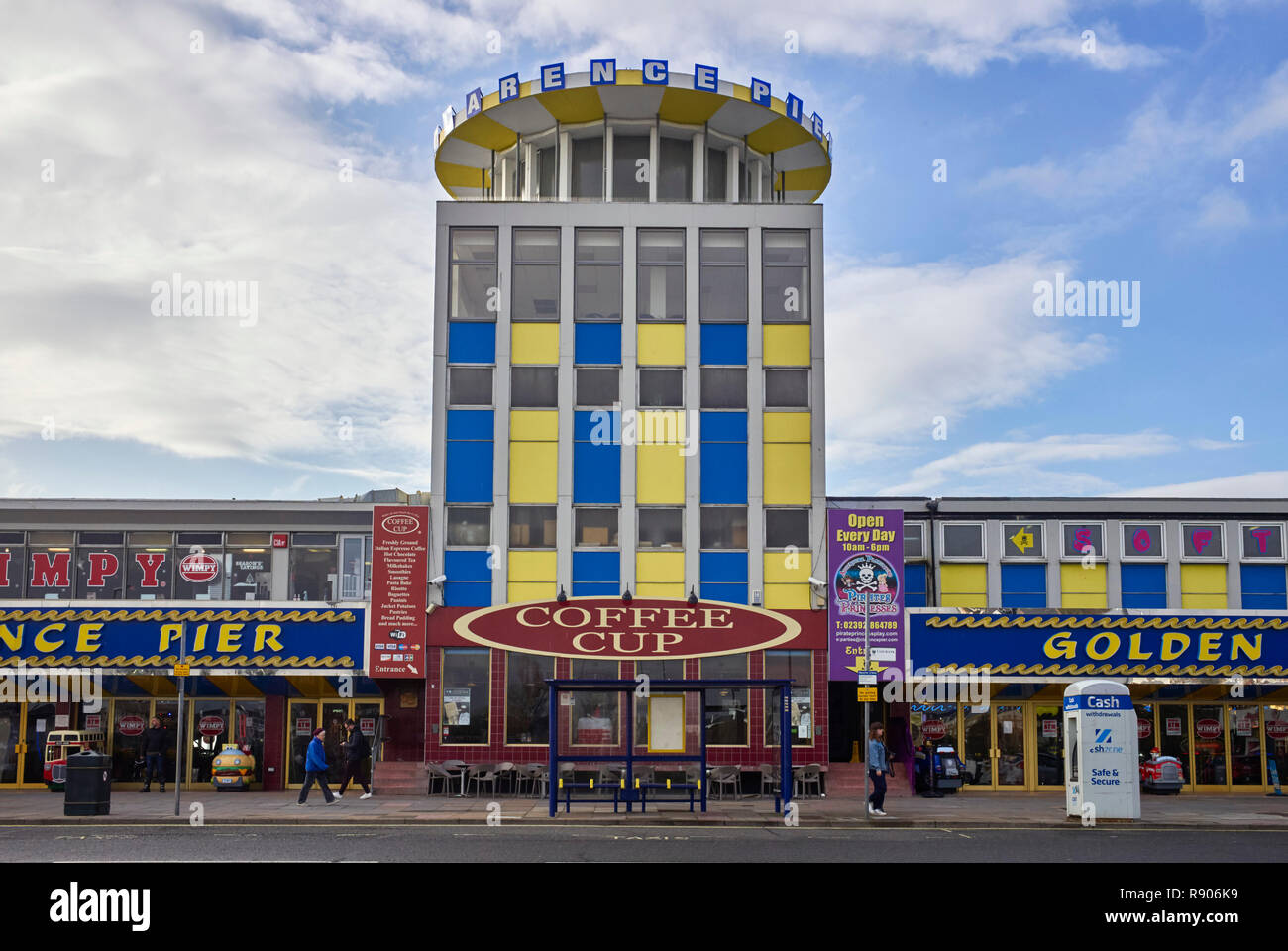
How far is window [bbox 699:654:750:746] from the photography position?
3123 cm

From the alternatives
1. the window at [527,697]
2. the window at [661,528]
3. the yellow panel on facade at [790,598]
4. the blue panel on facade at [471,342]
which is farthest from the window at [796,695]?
the blue panel on facade at [471,342]

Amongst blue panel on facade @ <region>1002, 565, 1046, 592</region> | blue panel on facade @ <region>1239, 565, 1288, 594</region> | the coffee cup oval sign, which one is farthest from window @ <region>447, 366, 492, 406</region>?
blue panel on facade @ <region>1239, 565, 1288, 594</region>

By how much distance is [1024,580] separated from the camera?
37375mm

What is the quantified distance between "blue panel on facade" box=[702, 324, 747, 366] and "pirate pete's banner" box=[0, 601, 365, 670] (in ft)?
35.2

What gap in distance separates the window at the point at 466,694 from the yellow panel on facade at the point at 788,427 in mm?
8861

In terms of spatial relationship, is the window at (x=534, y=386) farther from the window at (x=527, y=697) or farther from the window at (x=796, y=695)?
the window at (x=796, y=695)

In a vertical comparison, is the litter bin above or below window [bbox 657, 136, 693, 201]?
below

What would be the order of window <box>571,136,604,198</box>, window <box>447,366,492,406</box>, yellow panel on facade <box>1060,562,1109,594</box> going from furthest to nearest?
yellow panel on facade <box>1060,562,1109,594</box> → window <box>571,136,604,198</box> → window <box>447,366,492,406</box>

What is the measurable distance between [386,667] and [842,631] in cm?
1099

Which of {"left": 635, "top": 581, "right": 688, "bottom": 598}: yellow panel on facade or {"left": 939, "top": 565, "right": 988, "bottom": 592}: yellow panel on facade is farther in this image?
{"left": 939, "top": 565, "right": 988, "bottom": 592}: yellow panel on facade

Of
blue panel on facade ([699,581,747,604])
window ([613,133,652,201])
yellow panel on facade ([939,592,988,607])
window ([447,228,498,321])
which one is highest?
window ([613,133,652,201])

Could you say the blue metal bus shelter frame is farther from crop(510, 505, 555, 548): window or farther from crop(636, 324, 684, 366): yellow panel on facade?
crop(636, 324, 684, 366): yellow panel on facade

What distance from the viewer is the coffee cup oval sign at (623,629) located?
103 ft

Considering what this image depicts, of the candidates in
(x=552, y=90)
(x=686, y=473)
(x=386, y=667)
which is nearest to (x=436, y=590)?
(x=386, y=667)
